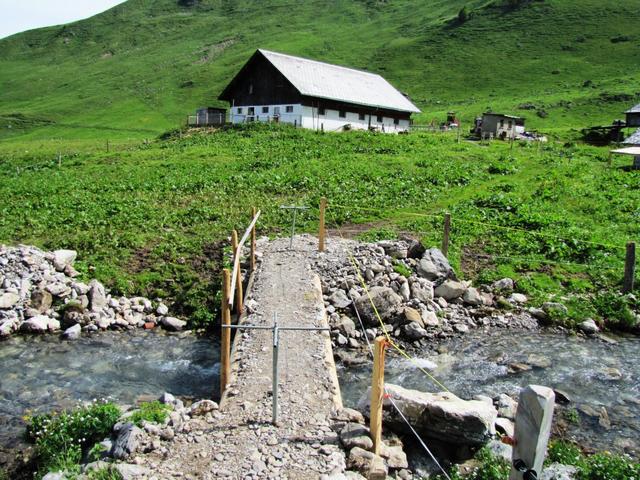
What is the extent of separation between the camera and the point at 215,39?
172000 mm

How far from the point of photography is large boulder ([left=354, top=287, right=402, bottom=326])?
52.8ft

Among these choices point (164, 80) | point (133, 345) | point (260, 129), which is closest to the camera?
point (133, 345)

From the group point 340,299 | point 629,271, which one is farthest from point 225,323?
point 629,271

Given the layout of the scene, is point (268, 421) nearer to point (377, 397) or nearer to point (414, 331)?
point (377, 397)

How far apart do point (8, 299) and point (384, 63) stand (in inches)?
4579

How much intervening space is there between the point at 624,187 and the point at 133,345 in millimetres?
27278

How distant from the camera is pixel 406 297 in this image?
17.0 meters

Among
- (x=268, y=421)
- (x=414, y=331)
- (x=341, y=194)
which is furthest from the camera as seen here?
(x=341, y=194)

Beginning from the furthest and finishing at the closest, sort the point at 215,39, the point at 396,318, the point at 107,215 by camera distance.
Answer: the point at 215,39, the point at 107,215, the point at 396,318

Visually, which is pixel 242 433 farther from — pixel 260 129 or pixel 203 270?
pixel 260 129

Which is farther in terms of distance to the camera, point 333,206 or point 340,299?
point 333,206

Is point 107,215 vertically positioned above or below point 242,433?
above

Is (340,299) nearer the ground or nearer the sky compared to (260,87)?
nearer the ground

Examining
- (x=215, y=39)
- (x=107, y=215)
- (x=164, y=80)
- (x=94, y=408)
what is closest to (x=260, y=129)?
(x=107, y=215)
